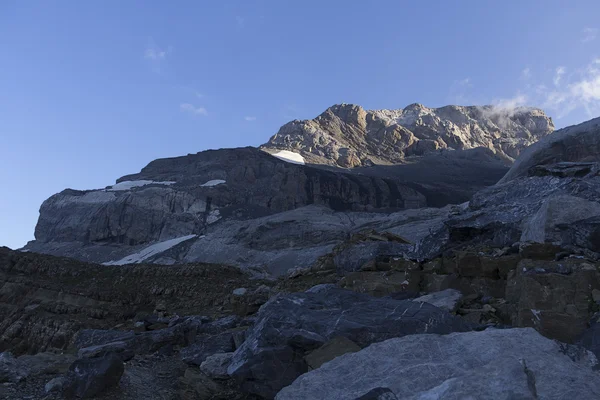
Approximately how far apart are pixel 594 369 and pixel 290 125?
360 feet

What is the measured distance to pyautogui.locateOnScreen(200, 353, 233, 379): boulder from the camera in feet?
19.2

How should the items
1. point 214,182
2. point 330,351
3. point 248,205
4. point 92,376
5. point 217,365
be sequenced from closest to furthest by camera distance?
point 330,351 < point 92,376 < point 217,365 < point 248,205 < point 214,182

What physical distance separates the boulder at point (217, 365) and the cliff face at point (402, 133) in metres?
89.2

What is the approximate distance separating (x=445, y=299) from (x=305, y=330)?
3.40 metres

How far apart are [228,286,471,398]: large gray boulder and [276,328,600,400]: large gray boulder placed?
1.68 ft

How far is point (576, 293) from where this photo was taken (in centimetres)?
652

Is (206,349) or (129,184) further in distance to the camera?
(129,184)

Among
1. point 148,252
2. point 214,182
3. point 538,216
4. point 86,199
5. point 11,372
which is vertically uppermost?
point 86,199

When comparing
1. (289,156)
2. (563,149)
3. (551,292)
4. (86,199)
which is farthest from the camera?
(289,156)

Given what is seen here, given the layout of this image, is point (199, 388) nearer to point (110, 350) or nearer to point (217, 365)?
point (217, 365)

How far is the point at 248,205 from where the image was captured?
61.7 metres

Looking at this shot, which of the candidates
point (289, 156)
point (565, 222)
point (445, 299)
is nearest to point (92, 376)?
point (445, 299)

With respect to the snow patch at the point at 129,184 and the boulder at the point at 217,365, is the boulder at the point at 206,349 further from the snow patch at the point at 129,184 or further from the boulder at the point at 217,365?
the snow patch at the point at 129,184

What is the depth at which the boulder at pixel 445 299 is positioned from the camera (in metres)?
7.81
